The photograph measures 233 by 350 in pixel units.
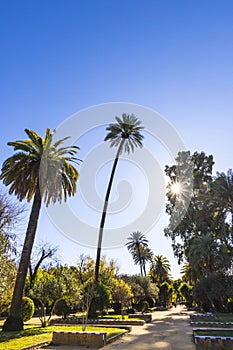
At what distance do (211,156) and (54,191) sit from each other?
24456 mm

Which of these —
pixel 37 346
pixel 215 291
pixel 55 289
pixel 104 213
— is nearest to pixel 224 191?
pixel 215 291

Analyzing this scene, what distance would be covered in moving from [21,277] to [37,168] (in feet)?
21.8

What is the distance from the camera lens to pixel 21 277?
16.7 metres

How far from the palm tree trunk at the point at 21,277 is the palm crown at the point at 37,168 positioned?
3.56 feet

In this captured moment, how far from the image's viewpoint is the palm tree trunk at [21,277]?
1584 centimetres

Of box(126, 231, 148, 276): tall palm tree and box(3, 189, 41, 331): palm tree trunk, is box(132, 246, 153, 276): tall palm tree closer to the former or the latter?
box(126, 231, 148, 276): tall palm tree

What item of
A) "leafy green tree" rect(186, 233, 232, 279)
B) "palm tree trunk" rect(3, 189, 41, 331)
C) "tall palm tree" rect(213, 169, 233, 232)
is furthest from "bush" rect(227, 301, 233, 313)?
"palm tree trunk" rect(3, 189, 41, 331)

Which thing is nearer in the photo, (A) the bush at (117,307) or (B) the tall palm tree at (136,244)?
(A) the bush at (117,307)

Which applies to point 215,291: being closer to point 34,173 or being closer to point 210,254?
point 210,254

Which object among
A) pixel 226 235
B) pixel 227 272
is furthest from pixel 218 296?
pixel 226 235

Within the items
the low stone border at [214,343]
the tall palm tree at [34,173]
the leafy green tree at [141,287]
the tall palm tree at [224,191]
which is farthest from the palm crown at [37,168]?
the leafy green tree at [141,287]

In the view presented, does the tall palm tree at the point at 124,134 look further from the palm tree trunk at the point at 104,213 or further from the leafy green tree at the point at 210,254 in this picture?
the leafy green tree at the point at 210,254

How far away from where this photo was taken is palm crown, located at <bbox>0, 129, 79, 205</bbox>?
61.3 feet

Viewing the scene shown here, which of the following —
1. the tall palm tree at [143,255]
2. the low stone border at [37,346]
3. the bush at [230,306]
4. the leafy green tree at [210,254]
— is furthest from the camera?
the tall palm tree at [143,255]
